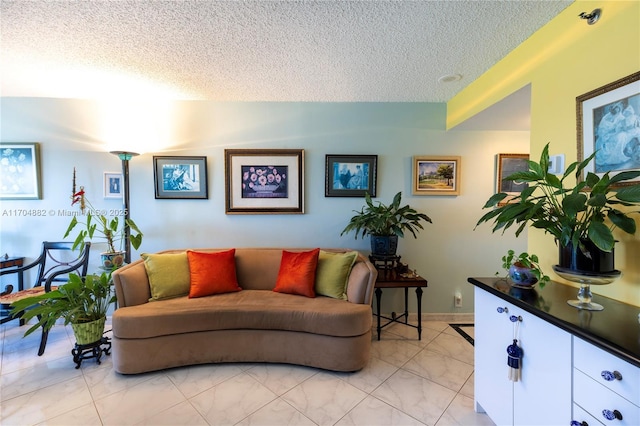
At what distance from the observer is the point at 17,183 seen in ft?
8.73

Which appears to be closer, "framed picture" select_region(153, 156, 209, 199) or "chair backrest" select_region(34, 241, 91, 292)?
"chair backrest" select_region(34, 241, 91, 292)

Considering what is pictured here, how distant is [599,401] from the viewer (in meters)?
0.89

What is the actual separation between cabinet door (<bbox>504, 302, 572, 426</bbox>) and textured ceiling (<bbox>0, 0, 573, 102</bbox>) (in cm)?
174

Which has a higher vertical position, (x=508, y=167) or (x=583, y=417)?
(x=508, y=167)

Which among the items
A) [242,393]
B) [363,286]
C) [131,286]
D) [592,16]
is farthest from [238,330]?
[592,16]

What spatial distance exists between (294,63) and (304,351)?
229cm

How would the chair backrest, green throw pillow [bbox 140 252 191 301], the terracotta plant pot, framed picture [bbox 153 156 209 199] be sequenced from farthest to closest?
framed picture [bbox 153 156 209 199] → the chair backrest → the terracotta plant pot → green throw pillow [bbox 140 252 191 301]

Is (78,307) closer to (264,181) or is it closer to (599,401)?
(264,181)

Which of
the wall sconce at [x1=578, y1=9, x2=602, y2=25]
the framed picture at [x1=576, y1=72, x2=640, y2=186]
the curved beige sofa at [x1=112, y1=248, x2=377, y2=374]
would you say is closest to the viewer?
the framed picture at [x1=576, y1=72, x2=640, y2=186]

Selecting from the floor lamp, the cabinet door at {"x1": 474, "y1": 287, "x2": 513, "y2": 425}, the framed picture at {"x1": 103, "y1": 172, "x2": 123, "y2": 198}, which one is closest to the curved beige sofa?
the floor lamp

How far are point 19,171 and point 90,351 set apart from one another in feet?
7.00

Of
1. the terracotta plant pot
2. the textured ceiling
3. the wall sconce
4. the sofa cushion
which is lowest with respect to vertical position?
the sofa cushion

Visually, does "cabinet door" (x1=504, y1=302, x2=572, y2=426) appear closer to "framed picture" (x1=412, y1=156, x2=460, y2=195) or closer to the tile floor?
the tile floor

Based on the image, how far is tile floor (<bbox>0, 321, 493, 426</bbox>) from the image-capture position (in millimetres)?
1516
